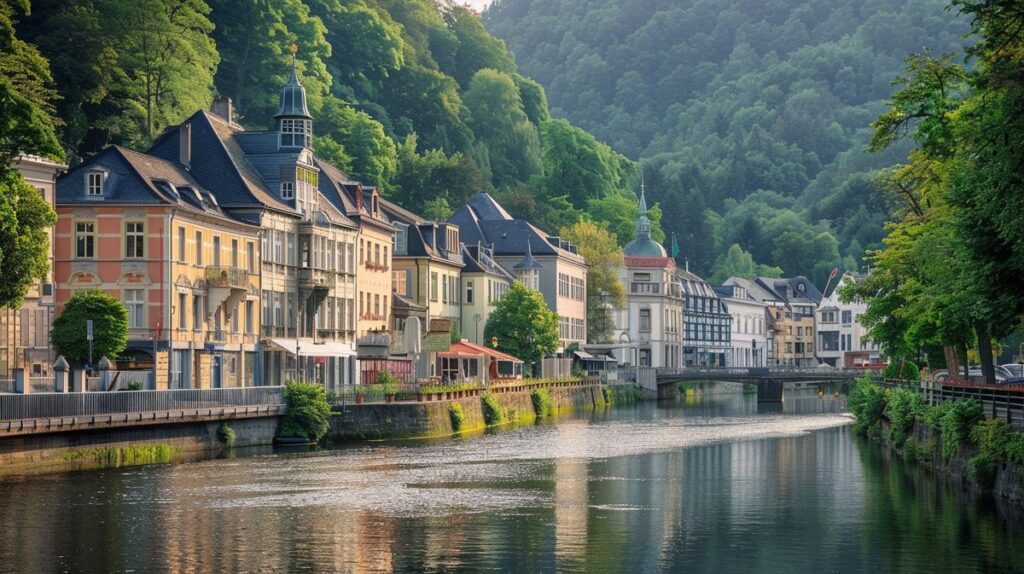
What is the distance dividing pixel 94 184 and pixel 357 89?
7804cm

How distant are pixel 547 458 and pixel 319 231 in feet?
81.0

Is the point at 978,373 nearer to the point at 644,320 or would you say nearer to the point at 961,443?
the point at 961,443

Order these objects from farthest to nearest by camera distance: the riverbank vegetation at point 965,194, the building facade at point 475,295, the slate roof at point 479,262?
the building facade at point 475,295, the slate roof at point 479,262, the riverbank vegetation at point 965,194

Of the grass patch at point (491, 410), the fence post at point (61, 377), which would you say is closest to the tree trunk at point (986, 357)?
the grass patch at point (491, 410)

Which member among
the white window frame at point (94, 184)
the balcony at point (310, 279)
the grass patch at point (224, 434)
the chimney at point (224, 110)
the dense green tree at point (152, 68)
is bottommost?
the grass patch at point (224, 434)

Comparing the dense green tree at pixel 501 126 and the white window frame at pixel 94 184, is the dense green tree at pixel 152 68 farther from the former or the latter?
the dense green tree at pixel 501 126

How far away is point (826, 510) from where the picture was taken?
45.7m

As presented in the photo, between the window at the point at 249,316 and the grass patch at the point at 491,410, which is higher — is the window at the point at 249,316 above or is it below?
above

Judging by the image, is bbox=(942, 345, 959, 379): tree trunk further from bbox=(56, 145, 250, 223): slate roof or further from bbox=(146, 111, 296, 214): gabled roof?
bbox=(56, 145, 250, 223): slate roof

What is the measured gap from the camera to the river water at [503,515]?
35.8m

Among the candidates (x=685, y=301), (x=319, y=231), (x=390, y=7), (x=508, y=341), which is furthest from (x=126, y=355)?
(x=685, y=301)

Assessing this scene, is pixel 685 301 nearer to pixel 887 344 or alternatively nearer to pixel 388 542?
pixel 887 344

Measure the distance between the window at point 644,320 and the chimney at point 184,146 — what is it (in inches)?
3594

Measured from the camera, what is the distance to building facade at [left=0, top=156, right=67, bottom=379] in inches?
2574
